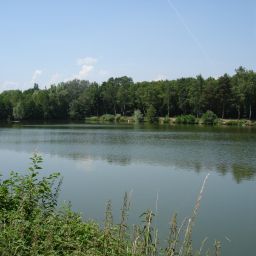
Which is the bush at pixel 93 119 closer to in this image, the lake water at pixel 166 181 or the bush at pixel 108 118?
the bush at pixel 108 118

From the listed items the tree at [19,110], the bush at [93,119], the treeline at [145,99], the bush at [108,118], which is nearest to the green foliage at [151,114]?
the treeline at [145,99]

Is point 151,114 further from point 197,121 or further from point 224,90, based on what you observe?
point 224,90

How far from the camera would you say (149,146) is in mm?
40750

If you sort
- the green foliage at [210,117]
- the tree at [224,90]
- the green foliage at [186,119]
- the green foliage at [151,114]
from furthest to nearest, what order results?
1. the green foliage at [151,114]
2. the green foliage at [186,119]
3. the tree at [224,90]
4. the green foliage at [210,117]

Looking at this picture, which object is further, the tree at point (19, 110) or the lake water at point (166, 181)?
the tree at point (19, 110)

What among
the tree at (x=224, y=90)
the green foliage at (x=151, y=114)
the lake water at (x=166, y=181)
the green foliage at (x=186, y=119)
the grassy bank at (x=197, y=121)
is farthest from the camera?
the green foliage at (x=151, y=114)

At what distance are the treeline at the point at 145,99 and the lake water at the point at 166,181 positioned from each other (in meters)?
49.7

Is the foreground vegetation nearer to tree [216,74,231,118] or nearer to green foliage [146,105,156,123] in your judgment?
tree [216,74,231,118]

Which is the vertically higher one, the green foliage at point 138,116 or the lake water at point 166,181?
the green foliage at point 138,116

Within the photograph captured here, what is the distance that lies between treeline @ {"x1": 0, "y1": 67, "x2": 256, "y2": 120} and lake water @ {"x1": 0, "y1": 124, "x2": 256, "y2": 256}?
1957 inches

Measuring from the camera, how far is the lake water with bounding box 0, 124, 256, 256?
13.5 m

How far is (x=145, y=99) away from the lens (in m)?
100

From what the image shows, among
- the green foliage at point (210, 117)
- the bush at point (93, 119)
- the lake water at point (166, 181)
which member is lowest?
the lake water at point (166, 181)

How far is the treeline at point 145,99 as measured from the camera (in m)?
86.9
